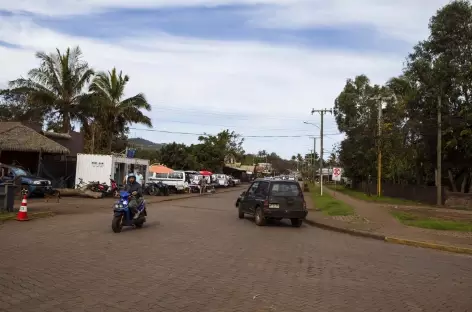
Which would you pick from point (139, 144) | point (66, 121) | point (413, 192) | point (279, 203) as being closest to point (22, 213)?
point (279, 203)

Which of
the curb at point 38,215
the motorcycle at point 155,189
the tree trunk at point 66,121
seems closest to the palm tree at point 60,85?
the tree trunk at point 66,121

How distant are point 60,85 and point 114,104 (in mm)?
4374

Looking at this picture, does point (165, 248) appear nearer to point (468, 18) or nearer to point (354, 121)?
point (468, 18)

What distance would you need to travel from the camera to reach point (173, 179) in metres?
39.2

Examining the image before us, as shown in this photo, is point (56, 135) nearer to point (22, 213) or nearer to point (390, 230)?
point (22, 213)

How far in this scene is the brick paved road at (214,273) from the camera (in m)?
6.45

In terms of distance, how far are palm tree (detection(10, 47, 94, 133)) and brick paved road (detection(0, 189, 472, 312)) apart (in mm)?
24567

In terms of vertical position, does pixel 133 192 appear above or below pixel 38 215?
above

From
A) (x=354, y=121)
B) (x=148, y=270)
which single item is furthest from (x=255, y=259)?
(x=354, y=121)

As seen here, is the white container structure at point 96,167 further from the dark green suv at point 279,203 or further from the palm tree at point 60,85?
the dark green suv at point 279,203

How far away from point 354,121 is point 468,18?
27.7 metres

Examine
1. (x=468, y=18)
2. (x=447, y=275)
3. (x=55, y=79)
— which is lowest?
(x=447, y=275)

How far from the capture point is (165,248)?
426 inches

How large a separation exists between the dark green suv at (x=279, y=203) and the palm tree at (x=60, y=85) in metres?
23.6
